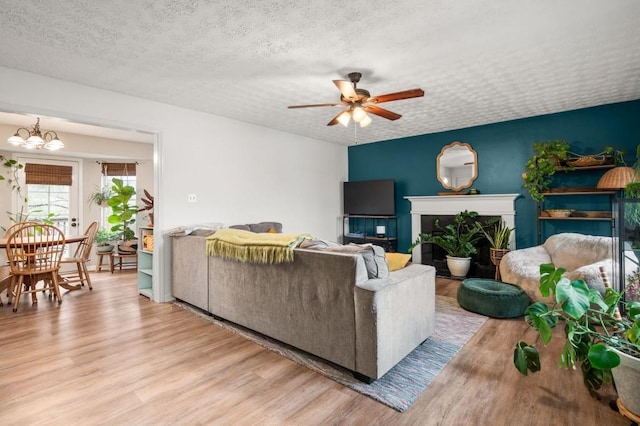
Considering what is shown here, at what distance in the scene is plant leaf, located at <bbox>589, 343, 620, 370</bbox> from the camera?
136 cm

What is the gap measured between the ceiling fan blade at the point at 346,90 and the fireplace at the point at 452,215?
118 inches

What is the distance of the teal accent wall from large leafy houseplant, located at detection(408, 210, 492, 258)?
53 cm

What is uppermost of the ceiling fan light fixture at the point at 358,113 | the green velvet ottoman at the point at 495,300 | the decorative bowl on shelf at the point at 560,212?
the ceiling fan light fixture at the point at 358,113

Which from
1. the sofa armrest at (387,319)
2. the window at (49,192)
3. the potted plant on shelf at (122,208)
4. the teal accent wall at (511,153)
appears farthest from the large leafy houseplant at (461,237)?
the window at (49,192)

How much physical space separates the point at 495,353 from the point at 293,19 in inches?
113

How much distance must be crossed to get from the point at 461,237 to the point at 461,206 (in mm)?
534

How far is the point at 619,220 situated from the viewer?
175cm

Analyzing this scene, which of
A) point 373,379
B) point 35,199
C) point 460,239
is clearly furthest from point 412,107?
point 35,199

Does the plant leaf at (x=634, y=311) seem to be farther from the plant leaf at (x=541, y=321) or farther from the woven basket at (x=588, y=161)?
the woven basket at (x=588, y=161)

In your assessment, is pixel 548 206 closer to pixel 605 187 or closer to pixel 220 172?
pixel 605 187

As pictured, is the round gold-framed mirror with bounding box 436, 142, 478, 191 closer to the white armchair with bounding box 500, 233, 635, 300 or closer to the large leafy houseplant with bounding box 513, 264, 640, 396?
the white armchair with bounding box 500, 233, 635, 300

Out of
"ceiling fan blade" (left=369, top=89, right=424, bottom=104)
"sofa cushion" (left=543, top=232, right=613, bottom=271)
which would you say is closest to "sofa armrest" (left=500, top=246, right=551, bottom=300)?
"sofa cushion" (left=543, top=232, right=613, bottom=271)

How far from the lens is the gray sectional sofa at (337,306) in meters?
1.93

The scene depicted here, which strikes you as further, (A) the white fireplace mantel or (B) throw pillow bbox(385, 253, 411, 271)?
(A) the white fireplace mantel
